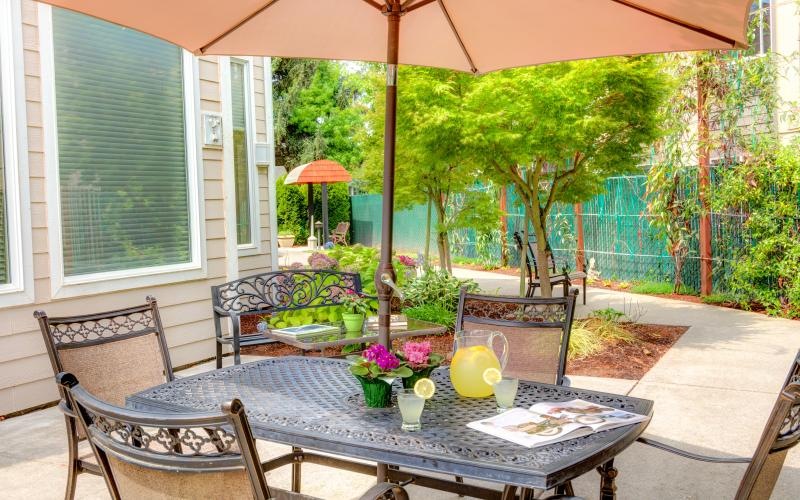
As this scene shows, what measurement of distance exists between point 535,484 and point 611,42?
7.52ft

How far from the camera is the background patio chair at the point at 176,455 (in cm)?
160

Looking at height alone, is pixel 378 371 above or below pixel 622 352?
above

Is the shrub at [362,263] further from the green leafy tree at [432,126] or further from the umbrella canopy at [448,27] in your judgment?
the umbrella canopy at [448,27]

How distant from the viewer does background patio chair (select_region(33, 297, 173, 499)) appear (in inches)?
113

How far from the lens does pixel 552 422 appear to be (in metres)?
2.19

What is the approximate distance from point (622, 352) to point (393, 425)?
16.7ft

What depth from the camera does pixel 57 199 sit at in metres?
5.25

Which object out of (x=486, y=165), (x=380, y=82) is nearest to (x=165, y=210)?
(x=486, y=165)

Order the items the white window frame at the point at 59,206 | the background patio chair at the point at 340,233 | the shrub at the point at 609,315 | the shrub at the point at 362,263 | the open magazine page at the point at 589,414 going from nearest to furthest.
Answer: the open magazine page at the point at 589,414
the white window frame at the point at 59,206
the shrub at the point at 609,315
the shrub at the point at 362,263
the background patio chair at the point at 340,233

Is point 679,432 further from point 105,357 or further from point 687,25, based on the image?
point 105,357

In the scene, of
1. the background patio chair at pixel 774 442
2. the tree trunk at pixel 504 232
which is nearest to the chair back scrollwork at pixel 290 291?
the background patio chair at pixel 774 442

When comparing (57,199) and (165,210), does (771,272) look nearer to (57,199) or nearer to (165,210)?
(165,210)

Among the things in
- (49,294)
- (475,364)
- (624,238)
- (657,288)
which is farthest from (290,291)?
(624,238)

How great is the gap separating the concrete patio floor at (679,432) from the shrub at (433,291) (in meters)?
2.51
